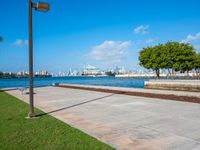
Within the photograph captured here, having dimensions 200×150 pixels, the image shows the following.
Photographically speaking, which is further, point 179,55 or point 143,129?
point 179,55

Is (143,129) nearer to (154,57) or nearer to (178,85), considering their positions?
(178,85)

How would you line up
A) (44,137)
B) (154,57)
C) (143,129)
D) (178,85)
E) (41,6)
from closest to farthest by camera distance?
1. (44,137)
2. (143,129)
3. (41,6)
4. (178,85)
5. (154,57)

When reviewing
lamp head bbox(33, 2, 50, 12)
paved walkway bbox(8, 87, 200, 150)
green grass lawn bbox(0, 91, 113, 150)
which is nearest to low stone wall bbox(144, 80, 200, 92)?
paved walkway bbox(8, 87, 200, 150)

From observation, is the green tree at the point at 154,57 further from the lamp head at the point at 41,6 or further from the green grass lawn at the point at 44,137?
the green grass lawn at the point at 44,137

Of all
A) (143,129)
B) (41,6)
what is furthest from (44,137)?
(41,6)

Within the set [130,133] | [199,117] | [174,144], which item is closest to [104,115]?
[130,133]

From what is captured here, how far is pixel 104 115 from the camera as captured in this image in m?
8.88

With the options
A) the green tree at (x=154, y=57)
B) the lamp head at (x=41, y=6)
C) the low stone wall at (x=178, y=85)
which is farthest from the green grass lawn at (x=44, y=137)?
the green tree at (x=154, y=57)

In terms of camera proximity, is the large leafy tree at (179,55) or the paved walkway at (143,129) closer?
the paved walkway at (143,129)

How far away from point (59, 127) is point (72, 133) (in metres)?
0.87

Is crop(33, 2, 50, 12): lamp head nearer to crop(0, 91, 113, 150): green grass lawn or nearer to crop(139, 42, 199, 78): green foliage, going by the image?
crop(0, 91, 113, 150): green grass lawn

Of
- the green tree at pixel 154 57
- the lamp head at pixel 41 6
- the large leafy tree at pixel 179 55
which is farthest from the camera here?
the green tree at pixel 154 57

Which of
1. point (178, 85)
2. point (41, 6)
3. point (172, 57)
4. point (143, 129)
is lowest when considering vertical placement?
point (143, 129)

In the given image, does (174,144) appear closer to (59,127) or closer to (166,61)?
(59,127)
